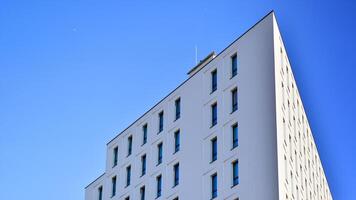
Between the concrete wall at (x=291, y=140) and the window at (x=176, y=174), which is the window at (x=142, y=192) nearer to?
the window at (x=176, y=174)

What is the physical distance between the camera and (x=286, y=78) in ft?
260

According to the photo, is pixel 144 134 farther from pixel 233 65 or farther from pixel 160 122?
pixel 233 65

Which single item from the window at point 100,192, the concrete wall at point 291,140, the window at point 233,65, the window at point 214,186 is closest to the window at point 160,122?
the window at point 233,65

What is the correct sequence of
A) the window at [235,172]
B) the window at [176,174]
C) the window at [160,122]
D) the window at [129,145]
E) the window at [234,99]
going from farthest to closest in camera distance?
1. the window at [129,145]
2. the window at [160,122]
3. the window at [176,174]
4. the window at [234,99]
5. the window at [235,172]

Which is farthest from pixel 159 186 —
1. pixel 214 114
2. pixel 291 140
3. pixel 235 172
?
pixel 291 140

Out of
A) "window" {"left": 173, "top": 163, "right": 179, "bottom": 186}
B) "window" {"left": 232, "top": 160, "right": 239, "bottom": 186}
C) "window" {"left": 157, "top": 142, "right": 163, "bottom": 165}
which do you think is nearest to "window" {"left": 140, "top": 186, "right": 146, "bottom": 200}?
"window" {"left": 157, "top": 142, "right": 163, "bottom": 165}

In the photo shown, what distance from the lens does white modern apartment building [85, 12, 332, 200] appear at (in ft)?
234

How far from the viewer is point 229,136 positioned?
74.6 meters

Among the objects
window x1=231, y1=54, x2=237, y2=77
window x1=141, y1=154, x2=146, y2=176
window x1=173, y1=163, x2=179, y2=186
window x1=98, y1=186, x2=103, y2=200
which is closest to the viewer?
window x1=231, y1=54, x2=237, y2=77

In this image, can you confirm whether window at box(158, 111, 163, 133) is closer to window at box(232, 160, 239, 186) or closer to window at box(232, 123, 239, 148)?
window at box(232, 123, 239, 148)

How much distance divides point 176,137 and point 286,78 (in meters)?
11.5

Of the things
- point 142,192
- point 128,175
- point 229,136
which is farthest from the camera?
point 128,175

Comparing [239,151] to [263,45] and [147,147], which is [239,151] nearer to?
[263,45]

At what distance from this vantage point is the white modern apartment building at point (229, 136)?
234 ft
